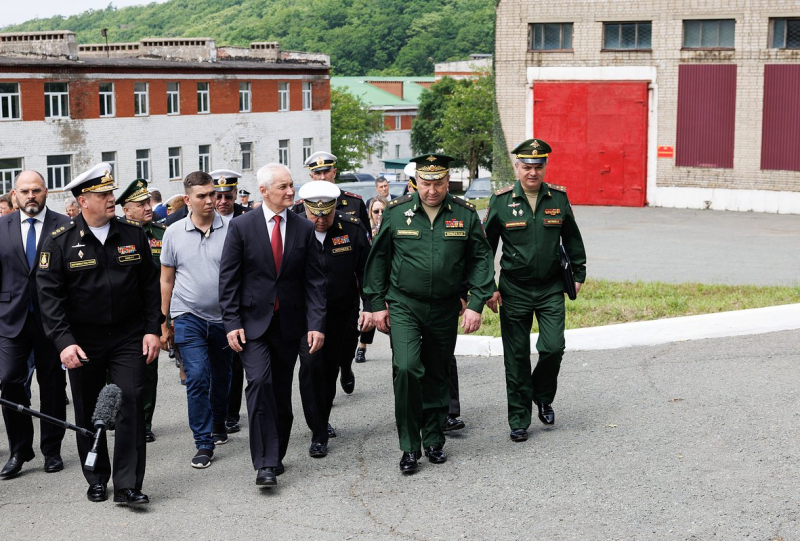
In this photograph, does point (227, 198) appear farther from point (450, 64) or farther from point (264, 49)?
point (450, 64)

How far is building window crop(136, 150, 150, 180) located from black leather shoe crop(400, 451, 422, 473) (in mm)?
55811

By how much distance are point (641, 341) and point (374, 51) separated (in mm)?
165335

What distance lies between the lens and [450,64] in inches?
5463

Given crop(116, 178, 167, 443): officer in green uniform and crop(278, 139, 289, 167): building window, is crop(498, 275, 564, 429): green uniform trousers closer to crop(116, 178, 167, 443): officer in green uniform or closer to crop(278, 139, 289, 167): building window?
crop(116, 178, 167, 443): officer in green uniform

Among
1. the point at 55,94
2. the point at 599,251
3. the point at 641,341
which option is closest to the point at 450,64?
the point at 55,94

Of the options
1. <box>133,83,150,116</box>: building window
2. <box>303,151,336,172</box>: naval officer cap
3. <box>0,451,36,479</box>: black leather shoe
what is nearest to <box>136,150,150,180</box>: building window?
<box>133,83,150,116</box>: building window

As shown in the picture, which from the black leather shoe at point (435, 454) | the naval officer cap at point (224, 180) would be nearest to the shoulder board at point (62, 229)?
the naval officer cap at point (224, 180)

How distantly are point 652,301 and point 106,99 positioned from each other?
165ft

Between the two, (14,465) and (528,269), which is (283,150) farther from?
(14,465)

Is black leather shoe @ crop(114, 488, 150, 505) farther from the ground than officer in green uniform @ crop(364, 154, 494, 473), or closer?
closer

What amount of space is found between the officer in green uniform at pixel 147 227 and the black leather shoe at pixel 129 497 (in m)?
1.50

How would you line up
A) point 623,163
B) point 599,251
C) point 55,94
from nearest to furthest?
1. point 599,251
2. point 623,163
3. point 55,94

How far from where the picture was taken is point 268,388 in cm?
708

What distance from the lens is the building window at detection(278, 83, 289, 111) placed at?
72062 millimetres
